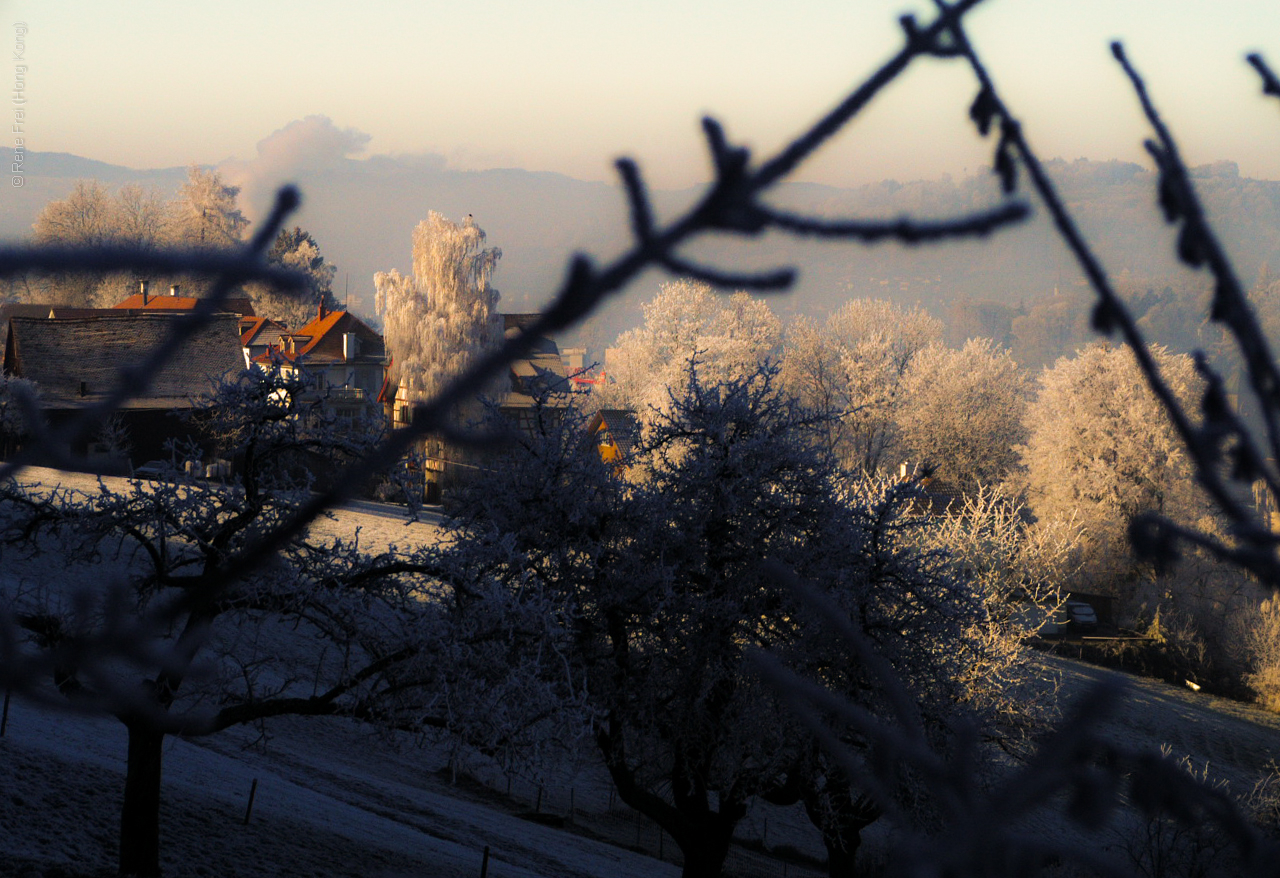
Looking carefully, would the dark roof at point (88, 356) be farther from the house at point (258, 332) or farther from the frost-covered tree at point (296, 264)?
the frost-covered tree at point (296, 264)

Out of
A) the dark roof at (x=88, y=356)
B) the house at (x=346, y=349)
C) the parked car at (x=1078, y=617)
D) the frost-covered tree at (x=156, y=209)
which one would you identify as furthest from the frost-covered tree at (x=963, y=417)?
the frost-covered tree at (x=156, y=209)

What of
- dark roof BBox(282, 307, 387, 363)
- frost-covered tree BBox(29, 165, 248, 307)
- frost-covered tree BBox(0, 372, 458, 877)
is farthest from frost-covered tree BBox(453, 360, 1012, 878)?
frost-covered tree BBox(29, 165, 248, 307)

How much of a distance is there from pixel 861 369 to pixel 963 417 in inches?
298

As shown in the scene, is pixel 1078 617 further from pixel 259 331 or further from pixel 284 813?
pixel 259 331

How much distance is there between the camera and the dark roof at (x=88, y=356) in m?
37.5

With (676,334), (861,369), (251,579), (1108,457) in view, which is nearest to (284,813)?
(251,579)

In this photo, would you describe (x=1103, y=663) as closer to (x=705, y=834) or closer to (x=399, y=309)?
(x=705, y=834)

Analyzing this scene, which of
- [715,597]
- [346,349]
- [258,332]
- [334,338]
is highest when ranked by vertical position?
[334,338]

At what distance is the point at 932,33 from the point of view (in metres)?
1.18

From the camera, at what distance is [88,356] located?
1542 inches

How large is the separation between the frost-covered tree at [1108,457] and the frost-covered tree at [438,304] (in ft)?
88.6

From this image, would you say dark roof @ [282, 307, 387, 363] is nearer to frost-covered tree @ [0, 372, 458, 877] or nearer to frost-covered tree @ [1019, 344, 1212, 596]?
frost-covered tree @ [1019, 344, 1212, 596]

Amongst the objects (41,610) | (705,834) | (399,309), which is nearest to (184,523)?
(41,610)

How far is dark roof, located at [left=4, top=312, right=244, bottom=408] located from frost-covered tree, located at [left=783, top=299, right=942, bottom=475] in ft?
113
